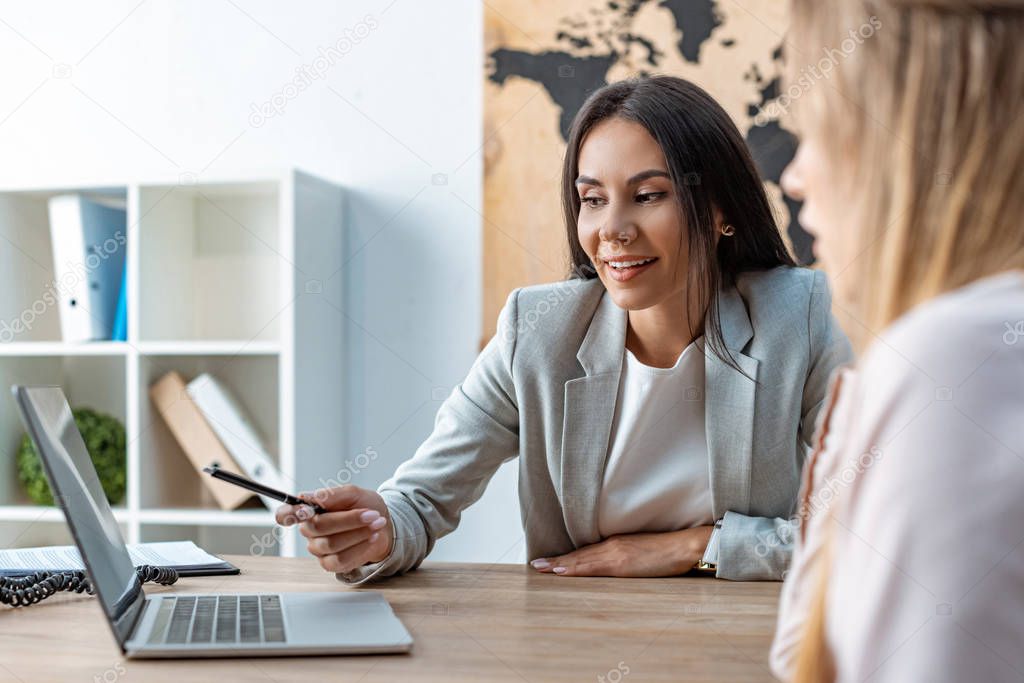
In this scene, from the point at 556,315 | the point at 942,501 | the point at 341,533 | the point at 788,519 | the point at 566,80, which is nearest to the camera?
the point at 942,501

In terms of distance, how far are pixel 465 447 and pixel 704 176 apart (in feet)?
1.89

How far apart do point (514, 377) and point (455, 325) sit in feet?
4.07

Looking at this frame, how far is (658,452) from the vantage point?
1.68 meters

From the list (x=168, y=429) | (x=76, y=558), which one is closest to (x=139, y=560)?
(x=76, y=558)

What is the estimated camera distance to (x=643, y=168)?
1619 mm

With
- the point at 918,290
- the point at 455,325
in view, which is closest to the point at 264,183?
the point at 455,325

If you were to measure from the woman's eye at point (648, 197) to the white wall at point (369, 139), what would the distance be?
49.4 inches

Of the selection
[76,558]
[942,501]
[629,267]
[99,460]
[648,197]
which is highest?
Result: [648,197]

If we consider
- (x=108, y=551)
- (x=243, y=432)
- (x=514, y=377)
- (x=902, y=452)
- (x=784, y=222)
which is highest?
(x=784, y=222)

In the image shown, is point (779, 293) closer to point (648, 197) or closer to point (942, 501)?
point (648, 197)

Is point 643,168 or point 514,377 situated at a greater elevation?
point 643,168

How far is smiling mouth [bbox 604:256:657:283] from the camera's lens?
1639 millimetres

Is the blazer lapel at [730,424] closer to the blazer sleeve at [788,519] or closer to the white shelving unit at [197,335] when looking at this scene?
the blazer sleeve at [788,519]

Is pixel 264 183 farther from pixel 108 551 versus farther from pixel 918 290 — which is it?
pixel 918 290
